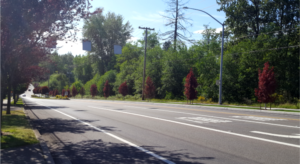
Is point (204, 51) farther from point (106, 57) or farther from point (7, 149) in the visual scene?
point (7, 149)

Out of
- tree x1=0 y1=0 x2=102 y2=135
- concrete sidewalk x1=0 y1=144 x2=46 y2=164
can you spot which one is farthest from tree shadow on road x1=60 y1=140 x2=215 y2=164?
tree x1=0 y1=0 x2=102 y2=135

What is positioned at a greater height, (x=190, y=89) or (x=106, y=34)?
(x=106, y=34)

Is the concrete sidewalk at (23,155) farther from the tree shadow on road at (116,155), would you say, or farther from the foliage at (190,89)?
the foliage at (190,89)

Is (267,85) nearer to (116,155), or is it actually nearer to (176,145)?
(176,145)

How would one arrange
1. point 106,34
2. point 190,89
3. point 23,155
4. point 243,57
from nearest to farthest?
point 23,155, point 190,89, point 243,57, point 106,34

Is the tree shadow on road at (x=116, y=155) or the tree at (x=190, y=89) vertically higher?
the tree at (x=190, y=89)

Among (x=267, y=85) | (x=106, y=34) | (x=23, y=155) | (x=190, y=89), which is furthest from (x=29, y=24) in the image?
(x=106, y=34)

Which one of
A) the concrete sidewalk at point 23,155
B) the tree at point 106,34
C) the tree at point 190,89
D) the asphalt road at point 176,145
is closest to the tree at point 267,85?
the tree at point 190,89

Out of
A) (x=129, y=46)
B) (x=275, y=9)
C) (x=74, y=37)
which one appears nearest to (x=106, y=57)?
(x=129, y=46)

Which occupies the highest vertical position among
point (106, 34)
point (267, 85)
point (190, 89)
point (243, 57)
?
point (106, 34)

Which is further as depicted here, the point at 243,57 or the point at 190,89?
the point at 243,57

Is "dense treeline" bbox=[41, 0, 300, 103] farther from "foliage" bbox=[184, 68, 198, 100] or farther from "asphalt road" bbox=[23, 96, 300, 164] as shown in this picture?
"asphalt road" bbox=[23, 96, 300, 164]

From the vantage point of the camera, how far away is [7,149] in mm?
6789

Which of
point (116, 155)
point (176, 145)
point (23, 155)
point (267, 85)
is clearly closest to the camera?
point (23, 155)
